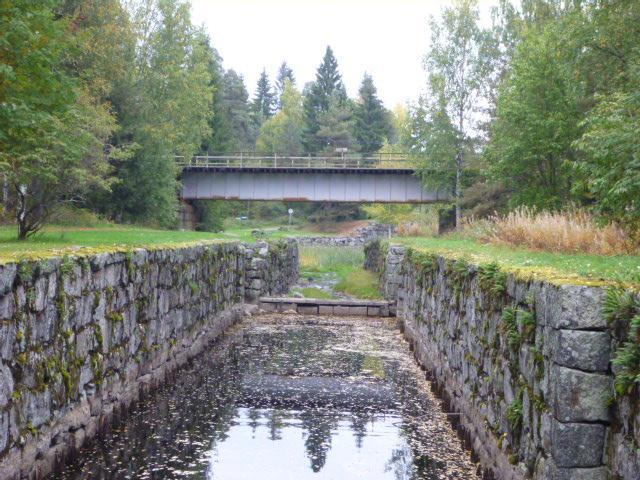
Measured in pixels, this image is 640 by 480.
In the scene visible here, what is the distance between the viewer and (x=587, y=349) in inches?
162

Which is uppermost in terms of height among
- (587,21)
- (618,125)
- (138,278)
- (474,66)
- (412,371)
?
(474,66)

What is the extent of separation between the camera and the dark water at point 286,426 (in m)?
6.46

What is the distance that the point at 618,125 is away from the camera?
13078 mm

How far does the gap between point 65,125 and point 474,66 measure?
2518 cm

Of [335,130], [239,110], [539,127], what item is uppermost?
[239,110]

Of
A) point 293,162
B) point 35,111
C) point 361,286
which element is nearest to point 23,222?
point 35,111

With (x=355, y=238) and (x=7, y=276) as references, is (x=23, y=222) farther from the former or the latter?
(x=355, y=238)

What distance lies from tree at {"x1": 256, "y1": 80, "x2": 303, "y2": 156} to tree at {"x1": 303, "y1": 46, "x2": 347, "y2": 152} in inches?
54.4

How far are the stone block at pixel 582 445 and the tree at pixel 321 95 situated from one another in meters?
64.0

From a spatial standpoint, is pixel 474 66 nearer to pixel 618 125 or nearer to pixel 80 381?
pixel 618 125

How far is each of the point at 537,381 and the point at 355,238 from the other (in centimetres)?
5275

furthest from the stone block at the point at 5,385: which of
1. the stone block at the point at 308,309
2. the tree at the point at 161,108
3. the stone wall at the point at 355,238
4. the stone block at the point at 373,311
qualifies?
the stone wall at the point at 355,238

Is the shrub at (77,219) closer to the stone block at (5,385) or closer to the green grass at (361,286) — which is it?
the green grass at (361,286)

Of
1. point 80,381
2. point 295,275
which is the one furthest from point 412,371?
point 295,275
